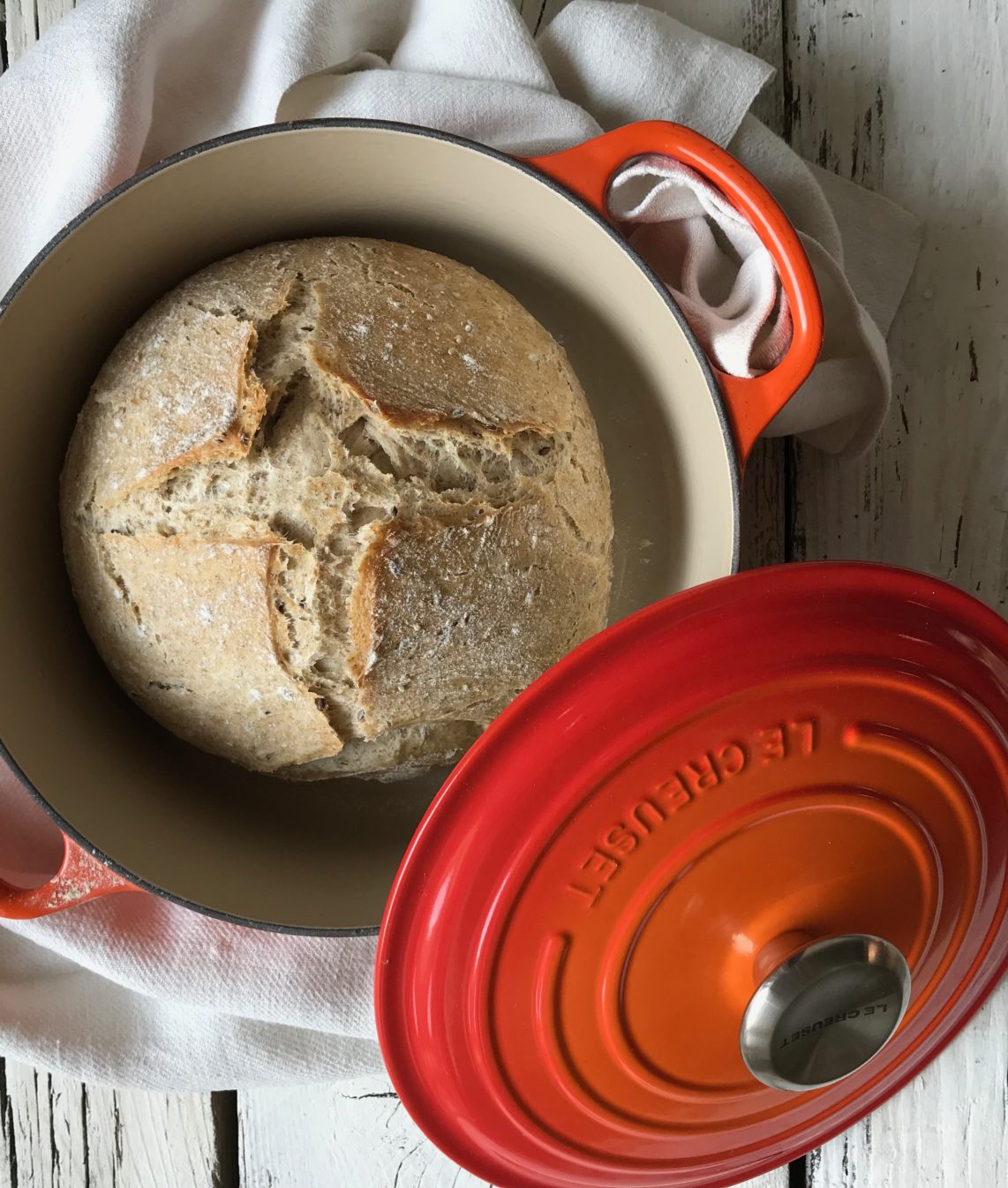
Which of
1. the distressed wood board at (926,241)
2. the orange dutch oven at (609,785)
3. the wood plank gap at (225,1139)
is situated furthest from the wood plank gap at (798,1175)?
the wood plank gap at (225,1139)

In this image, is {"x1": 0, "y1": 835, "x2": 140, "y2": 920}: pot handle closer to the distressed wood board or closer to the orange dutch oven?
the orange dutch oven

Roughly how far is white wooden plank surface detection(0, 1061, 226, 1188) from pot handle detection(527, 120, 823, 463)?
2.82 ft

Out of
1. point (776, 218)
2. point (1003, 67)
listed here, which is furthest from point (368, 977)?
point (1003, 67)

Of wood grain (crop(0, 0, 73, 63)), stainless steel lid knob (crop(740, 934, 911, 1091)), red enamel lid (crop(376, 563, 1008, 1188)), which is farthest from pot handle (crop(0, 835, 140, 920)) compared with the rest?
wood grain (crop(0, 0, 73, 63))

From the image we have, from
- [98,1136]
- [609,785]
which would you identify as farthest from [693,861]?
[98,1136]

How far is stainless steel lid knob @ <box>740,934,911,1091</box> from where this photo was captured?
0.65 metres

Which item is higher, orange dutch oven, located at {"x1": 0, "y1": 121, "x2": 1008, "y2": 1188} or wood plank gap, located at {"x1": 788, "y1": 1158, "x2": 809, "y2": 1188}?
orange dutch oven, located at {"x1": 0, "y1": 121, "x2": 1008, "y2": 1188}

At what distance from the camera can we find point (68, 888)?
0.79 metres

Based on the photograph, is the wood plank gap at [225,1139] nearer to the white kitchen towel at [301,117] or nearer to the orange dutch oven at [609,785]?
the white kitchen towel at [301,117]

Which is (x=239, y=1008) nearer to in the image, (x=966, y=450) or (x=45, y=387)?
(x=45, y=387)

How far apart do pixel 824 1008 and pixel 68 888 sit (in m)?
0.56

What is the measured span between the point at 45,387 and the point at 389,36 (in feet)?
1.41

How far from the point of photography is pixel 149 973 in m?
0.92

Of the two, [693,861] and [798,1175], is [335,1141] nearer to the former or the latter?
[798,1175]
